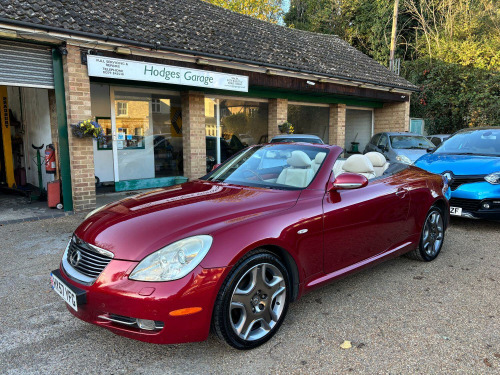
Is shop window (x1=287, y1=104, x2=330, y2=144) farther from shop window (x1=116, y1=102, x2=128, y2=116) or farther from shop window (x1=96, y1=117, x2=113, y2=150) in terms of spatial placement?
shop window (x1=96, y1=117, x2=113, y2=150)

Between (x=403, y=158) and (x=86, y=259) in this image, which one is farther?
(x=403, y=158)

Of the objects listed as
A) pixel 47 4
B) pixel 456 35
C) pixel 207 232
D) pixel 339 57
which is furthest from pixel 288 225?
pixel 456 35

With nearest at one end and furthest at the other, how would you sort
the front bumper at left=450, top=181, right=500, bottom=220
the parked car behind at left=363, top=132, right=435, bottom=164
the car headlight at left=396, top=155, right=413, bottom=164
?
the front bumper at left=450, top=181, right=500, bottom=220, the car headlight at left=396, top=155, right=413, bottom=164, the parked car behind at left=363, top=132, right=435, bottom=164

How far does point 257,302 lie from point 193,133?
302 inches

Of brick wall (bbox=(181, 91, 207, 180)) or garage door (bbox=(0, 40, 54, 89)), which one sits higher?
garage door (bbox=(0, 40, 54, 89))

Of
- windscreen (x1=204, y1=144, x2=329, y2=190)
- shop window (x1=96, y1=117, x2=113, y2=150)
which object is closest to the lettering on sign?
shop window (x1=96, y1=117, x2=113, y2=150)

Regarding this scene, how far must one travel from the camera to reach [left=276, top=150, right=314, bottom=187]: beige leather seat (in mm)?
3197

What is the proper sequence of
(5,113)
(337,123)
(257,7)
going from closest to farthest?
(5,113) → (337,123) → (257,7)

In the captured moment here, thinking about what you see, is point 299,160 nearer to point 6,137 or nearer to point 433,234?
point 433,234

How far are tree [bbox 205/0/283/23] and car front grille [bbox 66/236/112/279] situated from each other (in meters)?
28.5

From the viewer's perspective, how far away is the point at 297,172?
3283mm

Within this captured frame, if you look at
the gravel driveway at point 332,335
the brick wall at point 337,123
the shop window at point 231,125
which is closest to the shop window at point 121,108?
the shop window at point 231,125

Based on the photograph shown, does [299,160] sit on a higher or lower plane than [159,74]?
lower

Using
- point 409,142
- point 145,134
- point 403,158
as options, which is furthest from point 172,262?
point 409,142
